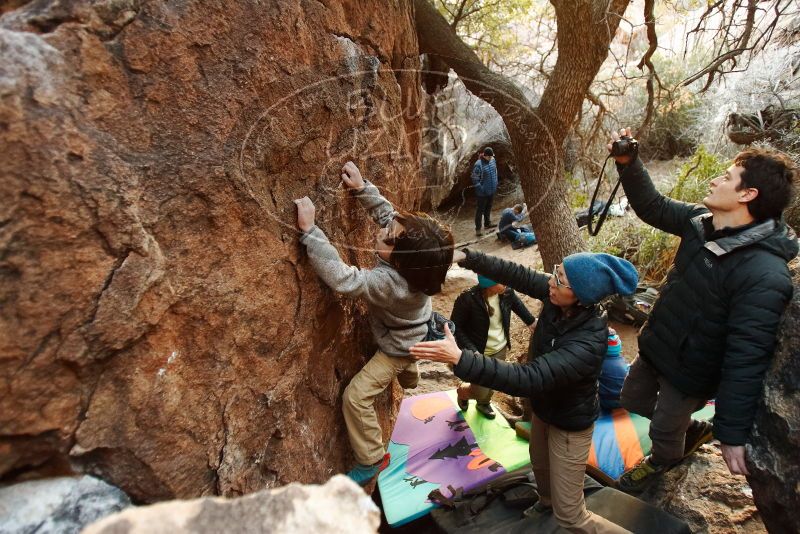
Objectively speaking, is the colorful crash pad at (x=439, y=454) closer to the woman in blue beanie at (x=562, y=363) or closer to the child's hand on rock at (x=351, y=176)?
the woman in blue beanie at (x=562, y=363)

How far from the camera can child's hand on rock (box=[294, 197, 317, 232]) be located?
1918mm

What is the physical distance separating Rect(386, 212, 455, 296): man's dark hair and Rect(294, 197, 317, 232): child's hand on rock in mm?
367

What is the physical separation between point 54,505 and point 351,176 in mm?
1671

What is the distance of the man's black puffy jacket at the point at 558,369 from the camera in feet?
6.19

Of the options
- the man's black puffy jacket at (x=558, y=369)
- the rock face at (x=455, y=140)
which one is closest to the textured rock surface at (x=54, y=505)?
the man's black puffy jacket at (x=558, y=369)

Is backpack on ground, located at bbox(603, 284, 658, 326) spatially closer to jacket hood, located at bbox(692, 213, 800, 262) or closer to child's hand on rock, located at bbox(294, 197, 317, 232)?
jacket hood, located at bbox(692, 213, 800, 262)

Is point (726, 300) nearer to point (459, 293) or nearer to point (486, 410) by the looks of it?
point (486, 410)

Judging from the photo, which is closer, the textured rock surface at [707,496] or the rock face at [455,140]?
the textured rock surface at [707,496]

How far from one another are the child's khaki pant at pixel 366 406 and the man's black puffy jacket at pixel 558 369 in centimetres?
52

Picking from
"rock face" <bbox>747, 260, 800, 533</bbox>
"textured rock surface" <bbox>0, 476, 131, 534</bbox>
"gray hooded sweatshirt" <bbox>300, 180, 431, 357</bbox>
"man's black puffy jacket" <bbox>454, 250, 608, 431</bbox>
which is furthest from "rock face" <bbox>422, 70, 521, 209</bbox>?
"textured rock surface" <bbox>0, 476, 131, 534</bbox>

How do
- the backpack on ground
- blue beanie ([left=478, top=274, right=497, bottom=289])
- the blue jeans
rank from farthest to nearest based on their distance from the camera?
the backpack on ground
the blue jeans
blue beanie ([left=478, top=274, right=497, bottom=289])

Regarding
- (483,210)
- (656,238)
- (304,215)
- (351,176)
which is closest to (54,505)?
(304,215)

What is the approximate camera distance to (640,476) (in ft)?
9.36

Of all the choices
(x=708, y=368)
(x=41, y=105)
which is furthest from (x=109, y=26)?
(x=708, y=368)
